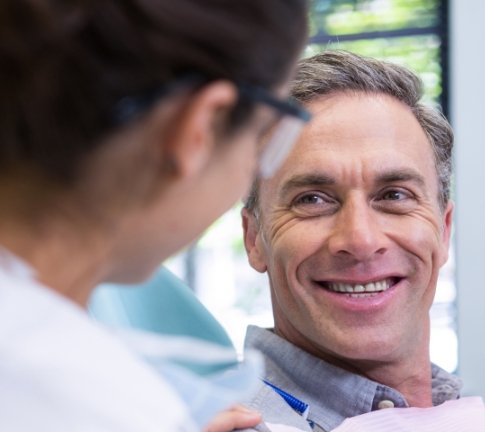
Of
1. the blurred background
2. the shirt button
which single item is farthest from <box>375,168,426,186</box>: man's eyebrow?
the blurred background

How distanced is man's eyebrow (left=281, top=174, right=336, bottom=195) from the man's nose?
0.17 ft

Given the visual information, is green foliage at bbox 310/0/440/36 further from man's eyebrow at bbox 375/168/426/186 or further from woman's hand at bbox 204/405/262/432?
woman's hand at bbox 204/405/262/432

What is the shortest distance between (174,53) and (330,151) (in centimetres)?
89

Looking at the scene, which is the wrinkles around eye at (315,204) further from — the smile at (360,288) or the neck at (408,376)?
the neck at (408,376)

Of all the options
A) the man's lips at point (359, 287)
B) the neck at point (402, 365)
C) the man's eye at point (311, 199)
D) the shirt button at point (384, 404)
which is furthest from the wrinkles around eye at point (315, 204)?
the shirt button at point (384, 404)

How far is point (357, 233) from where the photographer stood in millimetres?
1435

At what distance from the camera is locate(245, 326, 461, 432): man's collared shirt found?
4.72ft

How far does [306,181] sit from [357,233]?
0.14m

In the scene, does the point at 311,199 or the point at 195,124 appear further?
the point at 311,199

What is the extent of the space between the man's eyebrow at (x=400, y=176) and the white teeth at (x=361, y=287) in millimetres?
173

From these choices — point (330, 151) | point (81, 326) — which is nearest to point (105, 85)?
point (81, 326)

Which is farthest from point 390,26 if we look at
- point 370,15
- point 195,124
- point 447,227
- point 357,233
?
point 195,124

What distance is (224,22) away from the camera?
624 millimetres

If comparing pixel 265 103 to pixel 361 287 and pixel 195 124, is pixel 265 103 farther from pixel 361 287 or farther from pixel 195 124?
pixel 361 287
